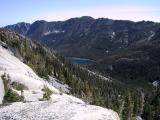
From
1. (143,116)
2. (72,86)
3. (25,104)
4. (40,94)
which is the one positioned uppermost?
(25,104)

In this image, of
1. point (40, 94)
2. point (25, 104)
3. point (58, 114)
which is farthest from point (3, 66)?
point (58, 114)

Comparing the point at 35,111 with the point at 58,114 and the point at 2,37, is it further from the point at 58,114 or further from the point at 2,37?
the point at 2,37

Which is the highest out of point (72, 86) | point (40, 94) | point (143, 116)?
point (40, 94)

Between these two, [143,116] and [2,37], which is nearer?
[143,116]

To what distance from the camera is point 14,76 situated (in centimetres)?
8631

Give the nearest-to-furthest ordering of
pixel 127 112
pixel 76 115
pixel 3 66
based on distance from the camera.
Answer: pixel 76 115
pixel 3 66
pixel 127 112

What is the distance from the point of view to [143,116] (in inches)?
6924

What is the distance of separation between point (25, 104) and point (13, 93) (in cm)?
1585

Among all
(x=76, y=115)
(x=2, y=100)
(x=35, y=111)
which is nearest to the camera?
(x=76, y=115)

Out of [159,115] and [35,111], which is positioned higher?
[35,111]

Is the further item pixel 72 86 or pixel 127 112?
pixel 72 86

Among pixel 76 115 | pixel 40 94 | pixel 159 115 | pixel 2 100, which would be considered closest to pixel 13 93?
pixel 2 100

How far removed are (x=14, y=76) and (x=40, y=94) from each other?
1691 centimetres

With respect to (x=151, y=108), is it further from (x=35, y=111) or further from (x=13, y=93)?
(x=35, y=111)
